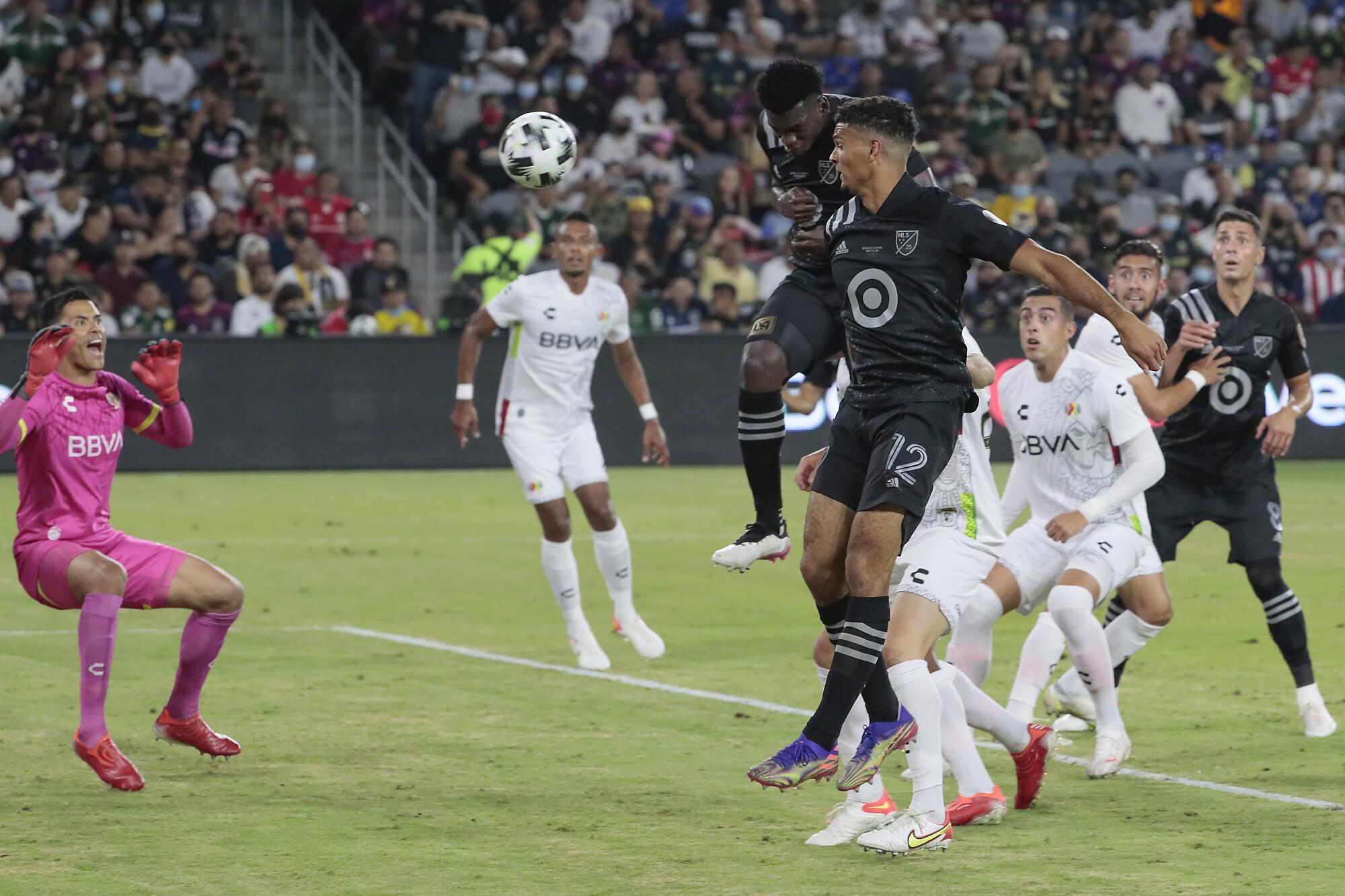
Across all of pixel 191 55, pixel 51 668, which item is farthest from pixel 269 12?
pixel 51 668

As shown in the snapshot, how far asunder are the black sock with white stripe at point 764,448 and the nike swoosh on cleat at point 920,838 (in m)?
1.44

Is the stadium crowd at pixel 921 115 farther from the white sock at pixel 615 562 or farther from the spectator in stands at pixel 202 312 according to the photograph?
the white sock at pixel 615 562

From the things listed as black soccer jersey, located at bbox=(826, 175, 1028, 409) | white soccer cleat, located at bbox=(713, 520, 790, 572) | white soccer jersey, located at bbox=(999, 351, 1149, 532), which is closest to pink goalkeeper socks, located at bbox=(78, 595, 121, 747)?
white soccer cleat, located at bbox=(713, 520, 790, 572)

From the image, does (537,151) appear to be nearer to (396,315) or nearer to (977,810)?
(977,810)

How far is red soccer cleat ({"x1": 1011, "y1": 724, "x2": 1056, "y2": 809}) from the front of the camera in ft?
22.8

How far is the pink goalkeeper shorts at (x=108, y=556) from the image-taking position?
7.52 m

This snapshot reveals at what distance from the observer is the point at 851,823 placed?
21.3 ft

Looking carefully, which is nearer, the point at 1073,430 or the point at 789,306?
the point at 789,306

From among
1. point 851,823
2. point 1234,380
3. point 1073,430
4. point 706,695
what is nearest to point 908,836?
point 851,823

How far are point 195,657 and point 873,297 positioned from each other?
3203 millimetres

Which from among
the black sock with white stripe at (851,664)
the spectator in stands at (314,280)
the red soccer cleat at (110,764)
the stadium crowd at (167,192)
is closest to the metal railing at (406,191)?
the stadium crowd at (167,192)

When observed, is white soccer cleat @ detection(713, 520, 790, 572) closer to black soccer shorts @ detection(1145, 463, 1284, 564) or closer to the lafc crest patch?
the lafc crest patch

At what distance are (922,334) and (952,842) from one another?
1720 mm

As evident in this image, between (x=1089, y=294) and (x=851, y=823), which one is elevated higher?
(x=1089, y=294)
